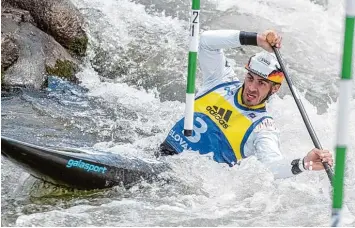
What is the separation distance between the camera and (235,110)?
521 centimetres

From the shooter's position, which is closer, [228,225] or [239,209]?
[228,225]

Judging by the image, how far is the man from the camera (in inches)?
199

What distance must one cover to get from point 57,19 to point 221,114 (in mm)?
3488

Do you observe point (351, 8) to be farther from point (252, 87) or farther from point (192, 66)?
point (252, 87)

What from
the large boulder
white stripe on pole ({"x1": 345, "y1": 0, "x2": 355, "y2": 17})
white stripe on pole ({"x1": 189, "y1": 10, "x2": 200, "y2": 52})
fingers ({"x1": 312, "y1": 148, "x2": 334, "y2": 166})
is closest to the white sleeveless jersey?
fingers ({"x1": 312, "y1": 148, "x2": 334, "y2": 166})

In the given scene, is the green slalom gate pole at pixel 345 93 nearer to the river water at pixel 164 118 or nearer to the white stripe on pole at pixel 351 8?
the white stripe on pole at pixel 351 8

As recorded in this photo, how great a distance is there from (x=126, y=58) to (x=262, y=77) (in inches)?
150

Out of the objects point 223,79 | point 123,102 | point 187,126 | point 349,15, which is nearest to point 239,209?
point 187,126

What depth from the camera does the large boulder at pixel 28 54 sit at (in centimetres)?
729

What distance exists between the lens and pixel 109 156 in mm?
5016

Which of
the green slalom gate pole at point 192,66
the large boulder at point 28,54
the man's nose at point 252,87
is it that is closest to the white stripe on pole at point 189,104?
the green slalom gate pole at point 192,66

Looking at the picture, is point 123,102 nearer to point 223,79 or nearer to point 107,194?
point 223,79

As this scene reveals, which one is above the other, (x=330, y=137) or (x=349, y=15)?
(x=349, y=15)

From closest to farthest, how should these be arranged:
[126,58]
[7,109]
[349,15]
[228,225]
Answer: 1. [349,15]
2. [228,225]
3. [7,109]
4. [126,58]
